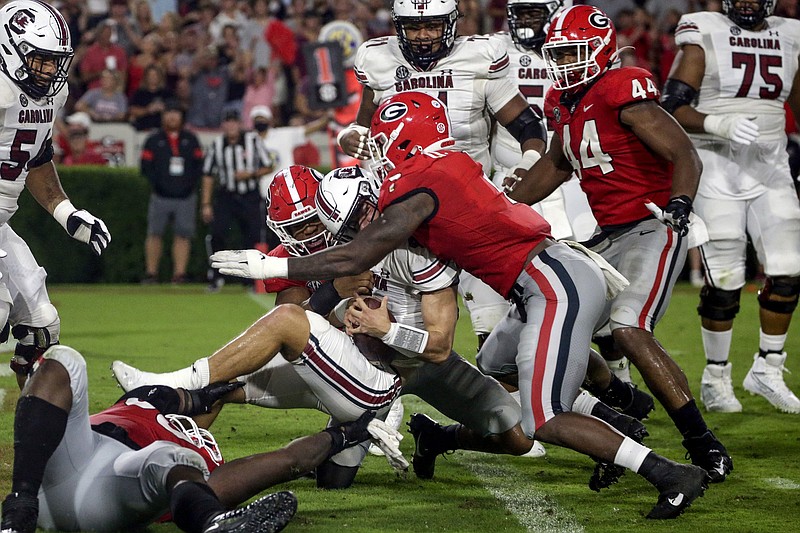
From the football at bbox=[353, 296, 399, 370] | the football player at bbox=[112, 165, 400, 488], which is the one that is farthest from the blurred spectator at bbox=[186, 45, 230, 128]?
the football at bbox=[353, 296, 399, 370]

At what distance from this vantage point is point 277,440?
16.1ft

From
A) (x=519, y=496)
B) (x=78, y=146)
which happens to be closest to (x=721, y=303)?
(x=519, y=496)

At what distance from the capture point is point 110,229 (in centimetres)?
1139

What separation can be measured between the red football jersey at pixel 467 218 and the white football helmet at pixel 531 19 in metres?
2.21

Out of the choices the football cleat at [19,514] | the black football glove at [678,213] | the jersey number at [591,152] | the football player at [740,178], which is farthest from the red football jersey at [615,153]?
the football cleat at [19,514]

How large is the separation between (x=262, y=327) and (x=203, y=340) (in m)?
4.40

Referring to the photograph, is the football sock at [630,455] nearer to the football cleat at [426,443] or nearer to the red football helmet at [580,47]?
the football cleat at [426,443]

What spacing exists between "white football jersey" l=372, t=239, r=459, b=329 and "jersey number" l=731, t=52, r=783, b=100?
2.63 m

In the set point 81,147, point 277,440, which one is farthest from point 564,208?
point 81,147

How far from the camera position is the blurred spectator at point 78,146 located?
12188 mm

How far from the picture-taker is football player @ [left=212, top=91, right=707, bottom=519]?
3650 mm

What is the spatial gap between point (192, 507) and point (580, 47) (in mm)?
2343

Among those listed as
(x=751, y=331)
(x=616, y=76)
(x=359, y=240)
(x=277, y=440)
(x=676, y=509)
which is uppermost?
(x=616, y=76)

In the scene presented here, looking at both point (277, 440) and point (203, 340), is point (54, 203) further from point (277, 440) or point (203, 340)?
point (203, 340)
